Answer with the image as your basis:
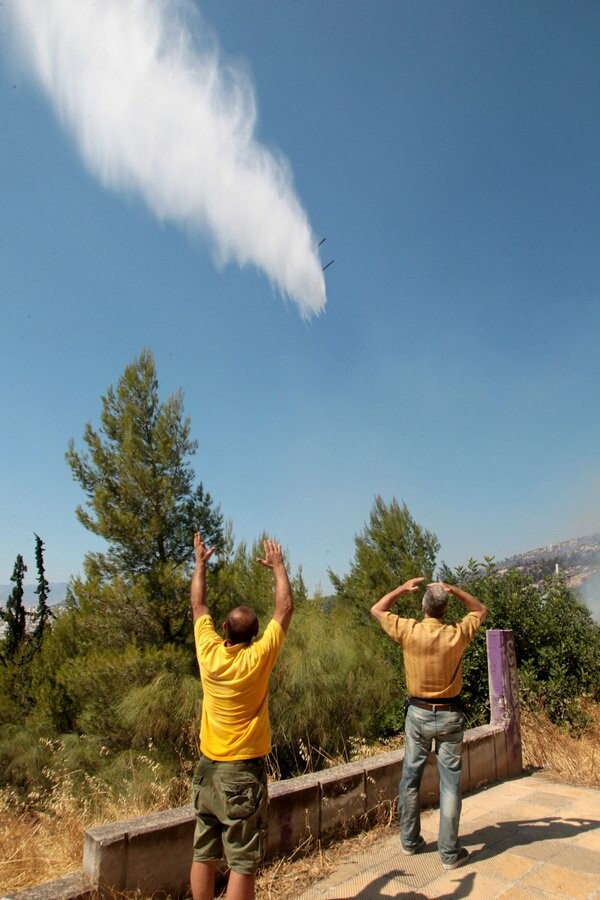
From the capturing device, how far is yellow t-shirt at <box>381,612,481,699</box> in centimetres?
349

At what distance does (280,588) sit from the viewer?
2.78m

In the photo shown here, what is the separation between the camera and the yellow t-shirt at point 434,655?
349 centimetres

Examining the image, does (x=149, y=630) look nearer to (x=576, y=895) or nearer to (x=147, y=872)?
(x=147, y=872)

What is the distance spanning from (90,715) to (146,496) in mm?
4470

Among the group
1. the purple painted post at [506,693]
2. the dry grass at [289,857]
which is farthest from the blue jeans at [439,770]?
the purple painted post at [506,693]

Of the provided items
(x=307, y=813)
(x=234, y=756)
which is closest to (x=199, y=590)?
(x=234, y=756)

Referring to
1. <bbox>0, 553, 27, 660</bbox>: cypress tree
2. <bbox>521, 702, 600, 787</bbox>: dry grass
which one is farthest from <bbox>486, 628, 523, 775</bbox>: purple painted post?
<bbox>0, 553, 27, 660</bbox>: cypress tree

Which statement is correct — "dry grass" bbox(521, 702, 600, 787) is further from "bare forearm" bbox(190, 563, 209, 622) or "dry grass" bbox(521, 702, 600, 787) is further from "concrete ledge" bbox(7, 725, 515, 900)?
"bare forearm" bbox(190, 563, 209, 622)

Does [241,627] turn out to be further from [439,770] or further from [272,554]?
[439,770]

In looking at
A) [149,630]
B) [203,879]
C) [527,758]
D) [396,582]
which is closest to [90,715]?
[149,630]

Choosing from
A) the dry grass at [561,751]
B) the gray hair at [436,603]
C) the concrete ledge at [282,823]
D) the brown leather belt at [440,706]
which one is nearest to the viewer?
the concrete ledge at [282,823]

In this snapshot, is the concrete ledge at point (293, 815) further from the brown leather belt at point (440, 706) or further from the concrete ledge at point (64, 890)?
the concrete ledge at point (64, 890)

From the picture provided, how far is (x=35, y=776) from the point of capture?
36.2ft

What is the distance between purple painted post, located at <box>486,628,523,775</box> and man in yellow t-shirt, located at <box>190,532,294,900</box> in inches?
143
